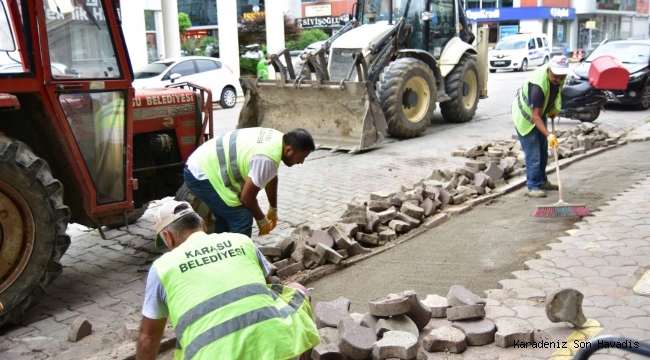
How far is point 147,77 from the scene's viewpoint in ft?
54.5

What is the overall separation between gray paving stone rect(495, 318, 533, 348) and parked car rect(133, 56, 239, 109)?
13.4 meters

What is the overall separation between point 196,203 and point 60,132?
4.56 feet

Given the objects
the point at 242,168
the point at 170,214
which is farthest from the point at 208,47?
the point at 170,214

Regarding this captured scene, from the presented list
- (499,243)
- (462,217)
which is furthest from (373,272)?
(462,217)

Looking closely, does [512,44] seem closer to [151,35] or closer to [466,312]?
[151,35]

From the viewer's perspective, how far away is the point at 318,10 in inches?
1726

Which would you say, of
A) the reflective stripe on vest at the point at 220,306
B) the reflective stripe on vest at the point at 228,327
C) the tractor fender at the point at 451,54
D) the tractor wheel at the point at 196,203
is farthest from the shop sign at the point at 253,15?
the reflective stripe on vest at the point at 228,327

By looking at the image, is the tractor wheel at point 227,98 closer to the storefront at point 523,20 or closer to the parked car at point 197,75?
the parked car at point 197,75

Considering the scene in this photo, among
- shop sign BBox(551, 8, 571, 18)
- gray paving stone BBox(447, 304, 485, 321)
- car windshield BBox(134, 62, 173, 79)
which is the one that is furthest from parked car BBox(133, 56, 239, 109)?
shop sign BBox(551, 8, 571, 18)

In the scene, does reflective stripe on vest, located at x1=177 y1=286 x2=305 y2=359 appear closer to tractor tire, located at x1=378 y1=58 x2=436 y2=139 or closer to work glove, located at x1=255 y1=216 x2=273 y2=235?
work glove, located at x1=255 y1=216 x2=273 y2=235

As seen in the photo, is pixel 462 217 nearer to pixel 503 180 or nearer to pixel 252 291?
pixel 503 180

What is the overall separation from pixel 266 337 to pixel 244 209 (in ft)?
7.21

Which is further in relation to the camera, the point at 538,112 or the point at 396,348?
the point at 538,112

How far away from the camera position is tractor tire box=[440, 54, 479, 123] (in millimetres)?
12680
